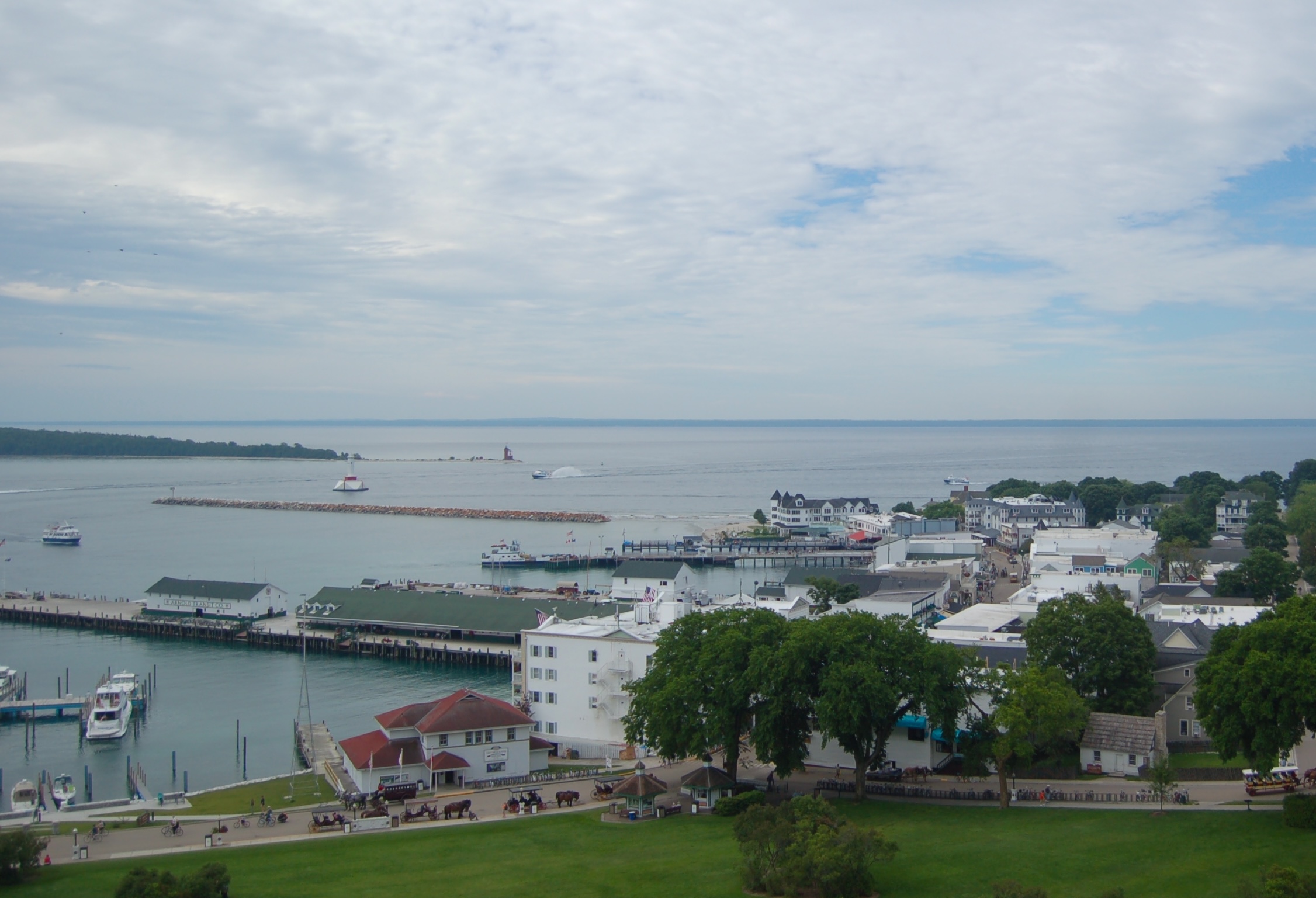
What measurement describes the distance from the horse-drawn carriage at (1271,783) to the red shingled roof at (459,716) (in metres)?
18.2

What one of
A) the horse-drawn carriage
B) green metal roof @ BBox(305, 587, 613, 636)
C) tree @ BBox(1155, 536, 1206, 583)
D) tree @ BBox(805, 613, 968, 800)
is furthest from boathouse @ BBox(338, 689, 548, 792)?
tree @ BBox(1155, 536, 1206, 583)

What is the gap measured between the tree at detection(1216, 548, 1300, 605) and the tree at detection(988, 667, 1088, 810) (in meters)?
28.9

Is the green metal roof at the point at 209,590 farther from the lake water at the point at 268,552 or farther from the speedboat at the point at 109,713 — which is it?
the speedboat at the point at 109,713

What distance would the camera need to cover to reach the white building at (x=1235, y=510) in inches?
3487

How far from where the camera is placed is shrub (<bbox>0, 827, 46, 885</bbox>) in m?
20.0

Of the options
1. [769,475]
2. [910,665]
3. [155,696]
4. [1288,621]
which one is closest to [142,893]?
[910,665]

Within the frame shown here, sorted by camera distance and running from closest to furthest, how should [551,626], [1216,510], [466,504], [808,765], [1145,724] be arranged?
1. [1145,724]
2. [808,765]
3. [551,626]
4. [1216,510]
5. [466,504]

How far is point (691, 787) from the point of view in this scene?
25359mm

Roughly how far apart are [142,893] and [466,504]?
124925 millimetres

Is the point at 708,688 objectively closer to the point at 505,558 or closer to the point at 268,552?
the point at 505,558

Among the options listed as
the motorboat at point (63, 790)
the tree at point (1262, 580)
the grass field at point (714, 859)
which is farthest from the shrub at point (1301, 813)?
the tree at point (1262, 580)

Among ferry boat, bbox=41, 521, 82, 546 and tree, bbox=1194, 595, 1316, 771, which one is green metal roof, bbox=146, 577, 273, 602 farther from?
tree, bbox=1194, 595, 1316, 771

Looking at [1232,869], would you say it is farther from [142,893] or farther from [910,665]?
[142,893]

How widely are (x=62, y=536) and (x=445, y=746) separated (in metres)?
79.5
